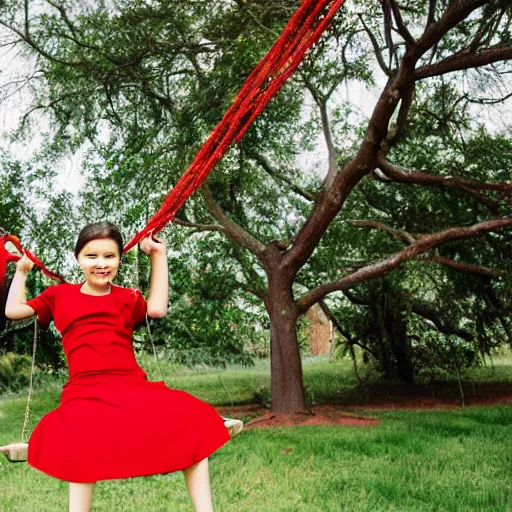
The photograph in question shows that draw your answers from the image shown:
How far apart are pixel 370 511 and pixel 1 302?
2619 millimetres

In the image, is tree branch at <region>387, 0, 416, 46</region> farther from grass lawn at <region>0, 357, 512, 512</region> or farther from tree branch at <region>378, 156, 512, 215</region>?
grass lawn at <region>0, 357, 512, 512</region>

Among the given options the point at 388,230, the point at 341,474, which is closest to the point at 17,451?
the point at 341,474

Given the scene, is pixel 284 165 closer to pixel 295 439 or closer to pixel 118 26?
pixel 118 26

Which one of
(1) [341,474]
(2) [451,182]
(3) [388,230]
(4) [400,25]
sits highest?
(4) [400,25]

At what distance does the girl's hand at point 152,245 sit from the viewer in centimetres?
224

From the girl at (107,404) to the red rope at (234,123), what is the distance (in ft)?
0.38

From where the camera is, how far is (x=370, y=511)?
409 cm

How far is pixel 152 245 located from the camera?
2236 mm

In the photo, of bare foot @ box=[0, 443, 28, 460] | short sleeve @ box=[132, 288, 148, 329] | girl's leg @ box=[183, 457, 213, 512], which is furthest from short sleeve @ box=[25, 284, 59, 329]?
girl's leg @ box=[183, 457, 213, 512]

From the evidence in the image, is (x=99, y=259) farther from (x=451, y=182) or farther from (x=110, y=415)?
(x=451, y=182)

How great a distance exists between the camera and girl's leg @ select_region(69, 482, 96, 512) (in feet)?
6.12

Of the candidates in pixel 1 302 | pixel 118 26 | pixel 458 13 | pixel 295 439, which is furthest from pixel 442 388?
pixel 1 302

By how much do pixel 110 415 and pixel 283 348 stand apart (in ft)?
21.3

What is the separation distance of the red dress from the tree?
545cm
